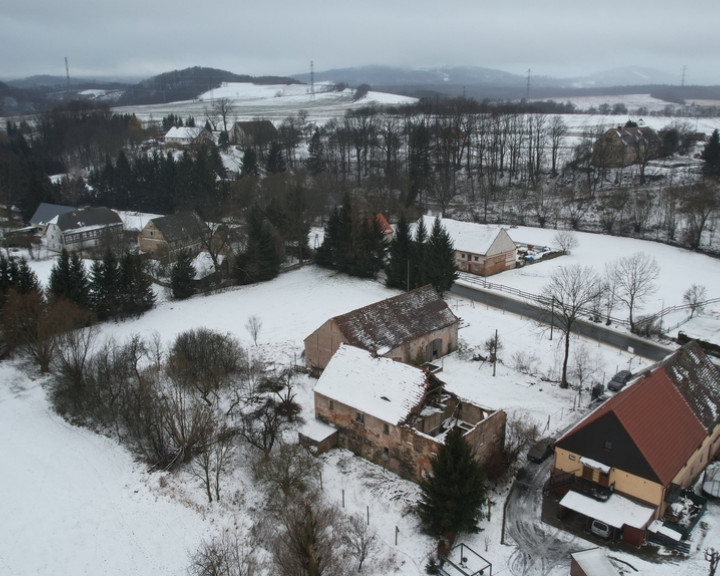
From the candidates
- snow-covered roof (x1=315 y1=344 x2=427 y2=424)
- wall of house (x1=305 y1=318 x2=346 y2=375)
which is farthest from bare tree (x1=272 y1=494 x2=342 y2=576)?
wall of house (x1=305 y1=318 x2=346 y2=375)

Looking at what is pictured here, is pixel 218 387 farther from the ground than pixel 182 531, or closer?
farther from the ground

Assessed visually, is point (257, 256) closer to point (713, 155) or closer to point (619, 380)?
point (619, 380)

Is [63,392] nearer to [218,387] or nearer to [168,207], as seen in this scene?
[218,387]

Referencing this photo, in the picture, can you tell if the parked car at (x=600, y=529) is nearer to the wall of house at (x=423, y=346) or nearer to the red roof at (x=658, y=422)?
the red roof at (x=658, y=422)

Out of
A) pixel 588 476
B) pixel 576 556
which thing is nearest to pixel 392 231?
pixel 588 476

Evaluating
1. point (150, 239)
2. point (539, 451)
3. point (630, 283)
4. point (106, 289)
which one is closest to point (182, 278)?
point (106, 289)

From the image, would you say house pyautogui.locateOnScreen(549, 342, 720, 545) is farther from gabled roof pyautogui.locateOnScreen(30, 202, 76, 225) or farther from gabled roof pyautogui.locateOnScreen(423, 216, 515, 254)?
gabled roof pyautogui.locateOnScreen(30, 202, 76, 225)
